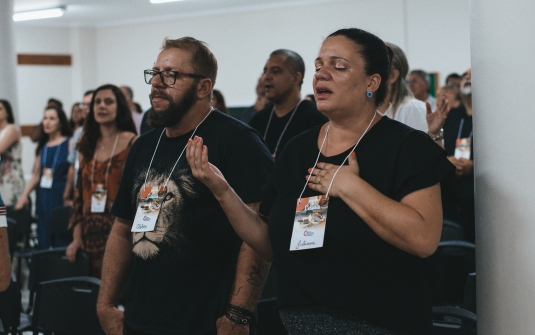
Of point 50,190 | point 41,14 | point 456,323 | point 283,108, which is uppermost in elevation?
point 41,14

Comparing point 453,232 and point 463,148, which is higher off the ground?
point 463,148

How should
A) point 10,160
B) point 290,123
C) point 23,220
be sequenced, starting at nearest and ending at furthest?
point 290,123 → point 23,220 → point 10,160

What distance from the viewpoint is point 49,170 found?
Result: 589cm

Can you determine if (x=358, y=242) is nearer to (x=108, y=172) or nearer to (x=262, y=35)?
(x=108, y=172)

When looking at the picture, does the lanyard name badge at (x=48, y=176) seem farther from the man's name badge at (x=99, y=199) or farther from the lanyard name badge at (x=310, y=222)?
the lanyard name badge at (x=310, y=222)

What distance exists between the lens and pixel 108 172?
3.83m

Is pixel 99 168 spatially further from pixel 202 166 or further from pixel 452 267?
pixel 202 166

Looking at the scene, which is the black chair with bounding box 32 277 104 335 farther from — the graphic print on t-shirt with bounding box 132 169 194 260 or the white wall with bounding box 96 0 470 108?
the white wall with bounding box 96 0 470 108

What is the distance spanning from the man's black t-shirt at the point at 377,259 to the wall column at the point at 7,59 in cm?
704

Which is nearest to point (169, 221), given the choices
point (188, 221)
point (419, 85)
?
point (188, 221)

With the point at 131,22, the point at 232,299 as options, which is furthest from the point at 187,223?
the point at 131,22

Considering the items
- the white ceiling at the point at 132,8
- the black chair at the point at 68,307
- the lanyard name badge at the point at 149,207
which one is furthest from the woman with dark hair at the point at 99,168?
the white ceiling at the point at 132,8

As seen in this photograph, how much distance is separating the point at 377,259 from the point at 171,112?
892mm

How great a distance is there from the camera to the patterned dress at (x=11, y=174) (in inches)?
247
